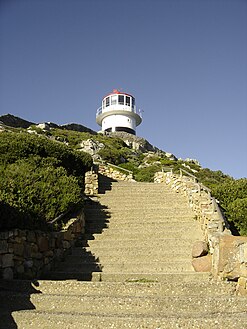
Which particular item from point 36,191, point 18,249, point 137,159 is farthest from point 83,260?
point 137,159

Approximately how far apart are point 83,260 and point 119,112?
119 ft

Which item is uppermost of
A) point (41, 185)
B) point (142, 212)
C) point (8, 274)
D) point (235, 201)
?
point (41, 185)

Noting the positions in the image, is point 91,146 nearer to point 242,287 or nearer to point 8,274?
point 8,274

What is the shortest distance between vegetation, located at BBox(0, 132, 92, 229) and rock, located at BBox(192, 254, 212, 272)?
3.48 m

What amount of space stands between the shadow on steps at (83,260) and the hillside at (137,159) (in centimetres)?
268

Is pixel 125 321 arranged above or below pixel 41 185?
below

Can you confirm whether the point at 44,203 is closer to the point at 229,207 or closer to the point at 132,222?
the point at 132,222

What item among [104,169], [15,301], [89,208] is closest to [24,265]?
[15,301]

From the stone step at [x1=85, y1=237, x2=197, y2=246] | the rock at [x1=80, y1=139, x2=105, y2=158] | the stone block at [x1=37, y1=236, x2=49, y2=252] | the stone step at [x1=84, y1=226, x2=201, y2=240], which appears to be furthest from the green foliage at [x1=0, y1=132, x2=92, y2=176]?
the rock at [x1=80, y1=139, x2=105, y2=158]

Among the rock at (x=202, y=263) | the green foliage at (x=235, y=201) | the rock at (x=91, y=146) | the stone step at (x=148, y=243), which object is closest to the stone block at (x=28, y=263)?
the stone step at (x=148, y=243)

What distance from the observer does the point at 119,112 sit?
A: 143 ft

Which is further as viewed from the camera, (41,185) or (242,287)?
(41,185)

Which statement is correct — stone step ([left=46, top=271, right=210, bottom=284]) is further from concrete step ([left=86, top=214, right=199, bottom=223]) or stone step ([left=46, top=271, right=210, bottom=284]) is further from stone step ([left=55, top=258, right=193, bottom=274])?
concrete step ([left=86, top=214, right=199, bottom=223])

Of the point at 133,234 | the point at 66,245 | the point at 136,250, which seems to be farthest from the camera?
the point at 133,234
